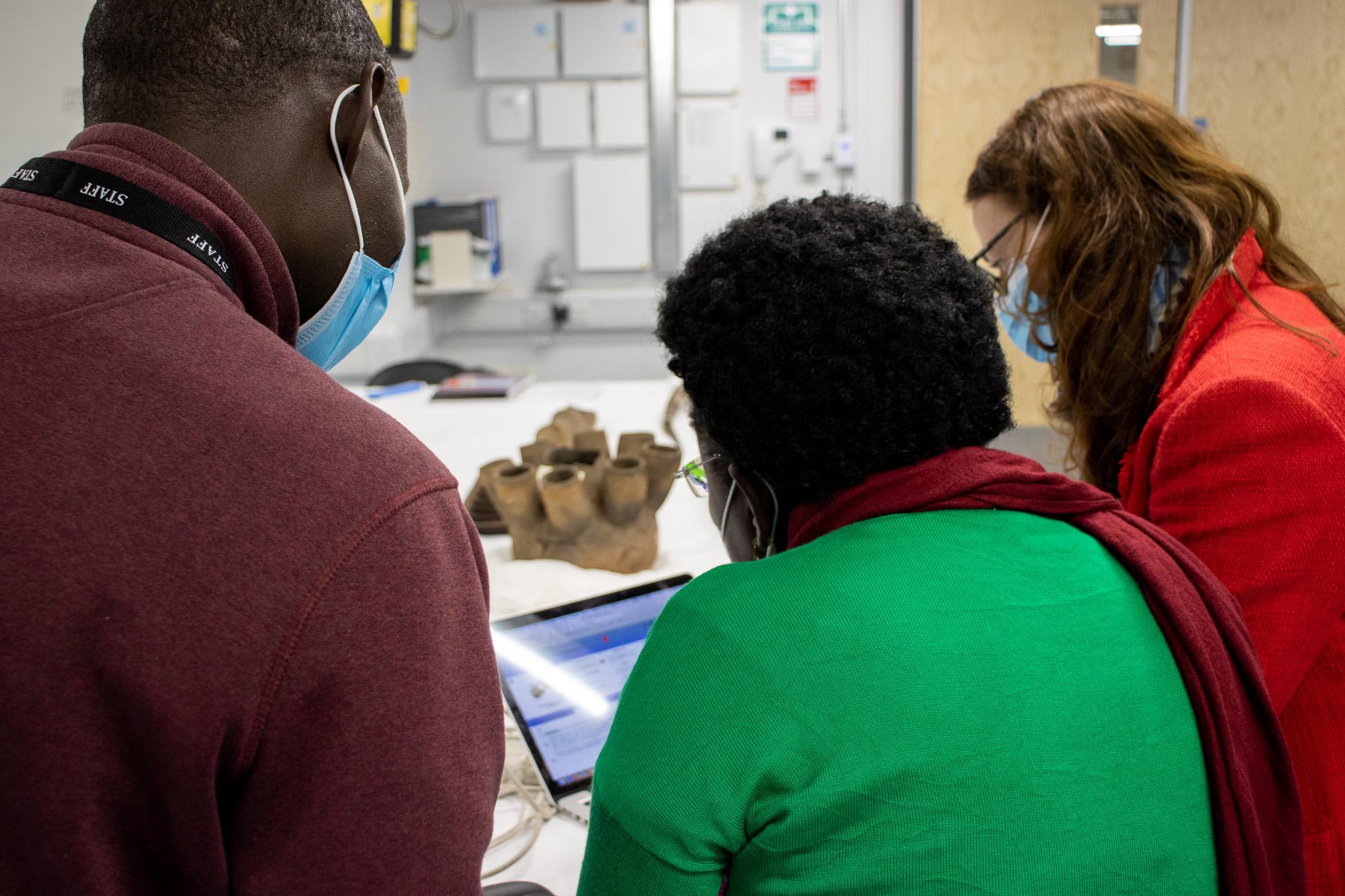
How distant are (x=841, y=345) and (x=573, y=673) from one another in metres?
0.61

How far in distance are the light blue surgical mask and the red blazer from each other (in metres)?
0.28

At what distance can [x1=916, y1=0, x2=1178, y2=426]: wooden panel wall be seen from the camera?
168 inches

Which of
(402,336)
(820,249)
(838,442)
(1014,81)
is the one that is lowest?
(402,336)

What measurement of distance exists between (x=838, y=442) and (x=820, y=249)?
0.48 ft

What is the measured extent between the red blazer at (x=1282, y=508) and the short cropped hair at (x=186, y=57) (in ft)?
2.97

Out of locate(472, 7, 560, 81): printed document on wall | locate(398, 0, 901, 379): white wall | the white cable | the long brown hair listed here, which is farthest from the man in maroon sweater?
locate(472, 7, 560, 81): printed document on wall

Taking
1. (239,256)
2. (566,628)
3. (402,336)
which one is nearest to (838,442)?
(239,256)

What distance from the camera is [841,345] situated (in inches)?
29.8

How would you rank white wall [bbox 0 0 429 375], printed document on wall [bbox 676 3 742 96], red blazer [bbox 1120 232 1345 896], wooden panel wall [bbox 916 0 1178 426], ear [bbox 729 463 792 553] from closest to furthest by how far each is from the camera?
ear [bbox 729 463 792 553] → red blazer [bbox 1120 232 1345 896] → white wall [bbox 0 0 429 375] → wooden panel wall [bbox 916 0 1178 426] → printed document on wall [bbox 676 3 742 96]

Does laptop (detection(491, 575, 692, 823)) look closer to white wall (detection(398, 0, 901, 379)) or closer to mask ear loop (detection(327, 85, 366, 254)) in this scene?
mask ear loop (detection(327, 85, 366, 254))

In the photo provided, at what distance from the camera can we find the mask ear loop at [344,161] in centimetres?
77

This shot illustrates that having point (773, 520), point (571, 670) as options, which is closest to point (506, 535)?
point (571, 670)

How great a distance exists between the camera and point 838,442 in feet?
2.54

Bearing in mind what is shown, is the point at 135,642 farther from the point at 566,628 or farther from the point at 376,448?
the point at 566,628
